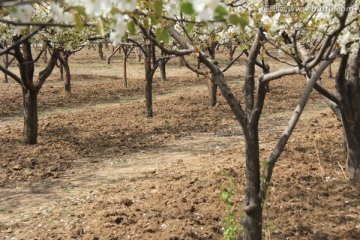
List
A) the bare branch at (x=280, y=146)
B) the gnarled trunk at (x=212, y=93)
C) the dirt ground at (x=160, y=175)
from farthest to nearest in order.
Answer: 1. the gnarled trunk at (x=212, y=93)
2. the dirt ground at (x=160, y=175)
3. the bare branch at (x=280, y=146)

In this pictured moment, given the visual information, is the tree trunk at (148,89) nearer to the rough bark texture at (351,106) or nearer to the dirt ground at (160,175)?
the dirt ground at (160,175)

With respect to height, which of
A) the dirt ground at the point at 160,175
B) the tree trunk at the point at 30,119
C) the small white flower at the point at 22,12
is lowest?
the dirt ground at the point at 160,175

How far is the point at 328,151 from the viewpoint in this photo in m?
8.45

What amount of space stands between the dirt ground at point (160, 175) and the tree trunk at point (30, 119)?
281 millimetres

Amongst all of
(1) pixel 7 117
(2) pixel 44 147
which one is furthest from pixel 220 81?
(1) pixel 7 117

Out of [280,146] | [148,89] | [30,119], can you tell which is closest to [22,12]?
[280,146]

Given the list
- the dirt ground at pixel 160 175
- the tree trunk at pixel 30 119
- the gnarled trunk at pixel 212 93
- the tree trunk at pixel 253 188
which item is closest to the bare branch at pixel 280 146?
the tree trunk at pixel 253 188

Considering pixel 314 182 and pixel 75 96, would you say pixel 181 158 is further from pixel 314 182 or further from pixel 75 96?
pixel 75 96

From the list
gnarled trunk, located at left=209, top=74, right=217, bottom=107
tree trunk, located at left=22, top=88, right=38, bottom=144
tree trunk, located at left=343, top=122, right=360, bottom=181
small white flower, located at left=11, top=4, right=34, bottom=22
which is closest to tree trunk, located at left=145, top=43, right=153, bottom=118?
→ gnarled trunk, located at left=209, top=74, right=217, bottom=107

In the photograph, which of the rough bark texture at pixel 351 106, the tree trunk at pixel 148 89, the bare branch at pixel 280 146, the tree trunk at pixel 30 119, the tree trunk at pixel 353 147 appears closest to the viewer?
the bare branch at pixel 280 146

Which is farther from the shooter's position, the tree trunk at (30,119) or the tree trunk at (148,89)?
the tree trunk at (148,89)

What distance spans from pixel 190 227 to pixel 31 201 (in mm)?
3598

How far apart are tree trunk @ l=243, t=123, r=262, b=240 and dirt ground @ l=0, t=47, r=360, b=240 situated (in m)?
0.38

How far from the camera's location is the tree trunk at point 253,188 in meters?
4.51
